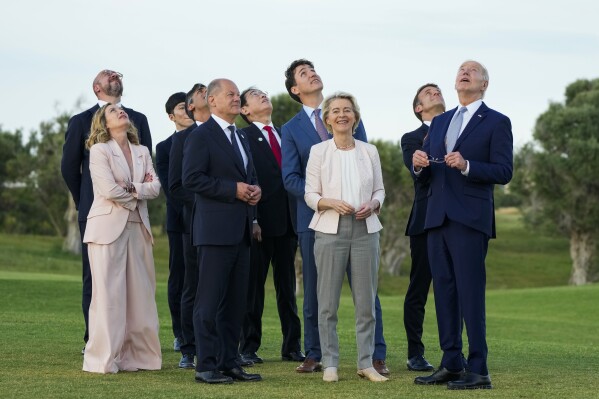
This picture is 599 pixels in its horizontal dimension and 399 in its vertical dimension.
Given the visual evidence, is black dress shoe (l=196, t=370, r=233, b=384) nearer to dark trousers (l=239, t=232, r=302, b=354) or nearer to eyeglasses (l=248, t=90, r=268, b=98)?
dark trousers (l=239, t=232, r=302, b=354)

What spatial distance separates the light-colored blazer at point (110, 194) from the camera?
31.2 ft

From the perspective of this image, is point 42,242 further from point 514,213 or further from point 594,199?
point 514,213

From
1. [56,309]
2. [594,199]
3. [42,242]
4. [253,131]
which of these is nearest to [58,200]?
[42,242]

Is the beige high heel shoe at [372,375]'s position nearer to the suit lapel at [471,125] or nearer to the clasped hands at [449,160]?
the clasped hands at [449,160]

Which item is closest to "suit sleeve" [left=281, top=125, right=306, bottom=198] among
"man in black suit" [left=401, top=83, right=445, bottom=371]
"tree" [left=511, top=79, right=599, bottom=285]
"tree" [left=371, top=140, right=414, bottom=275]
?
"man in black suit" [left=401, top=83, right=445, bottom=371]

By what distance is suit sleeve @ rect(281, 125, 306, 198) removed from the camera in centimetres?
954

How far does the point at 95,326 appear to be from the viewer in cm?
954

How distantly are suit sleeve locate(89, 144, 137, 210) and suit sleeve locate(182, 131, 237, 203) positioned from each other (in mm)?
→ 885

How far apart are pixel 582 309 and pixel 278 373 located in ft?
64.6

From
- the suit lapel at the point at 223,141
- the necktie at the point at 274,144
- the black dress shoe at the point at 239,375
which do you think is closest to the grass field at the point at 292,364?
the black dress shoe at the point at 239,375

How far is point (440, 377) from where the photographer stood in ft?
28.5

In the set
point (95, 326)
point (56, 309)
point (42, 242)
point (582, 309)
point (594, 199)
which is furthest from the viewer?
point (42, 242)

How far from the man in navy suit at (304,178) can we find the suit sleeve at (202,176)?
2.96 ft

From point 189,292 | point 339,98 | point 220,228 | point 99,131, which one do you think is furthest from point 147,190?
point 339,98
